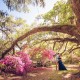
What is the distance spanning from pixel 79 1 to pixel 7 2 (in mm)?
5782

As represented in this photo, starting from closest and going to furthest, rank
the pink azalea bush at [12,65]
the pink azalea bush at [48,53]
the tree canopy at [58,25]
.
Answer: the tree canopy at [58,25], the pink azalea bush at [12,65], the pink azalea bush at [48,53]

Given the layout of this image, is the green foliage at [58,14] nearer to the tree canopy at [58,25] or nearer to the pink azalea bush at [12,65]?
the tree canopy at [58,25]

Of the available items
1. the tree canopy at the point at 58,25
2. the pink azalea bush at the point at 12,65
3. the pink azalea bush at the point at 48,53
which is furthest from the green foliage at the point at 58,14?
the pink azalea bush at the point at 12,65

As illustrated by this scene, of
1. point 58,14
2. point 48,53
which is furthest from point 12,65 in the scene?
point 58,14

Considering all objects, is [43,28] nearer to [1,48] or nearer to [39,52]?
[39,52]

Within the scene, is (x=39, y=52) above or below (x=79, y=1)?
below

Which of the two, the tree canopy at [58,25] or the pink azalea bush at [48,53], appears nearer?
the tree canopy at [58,25]

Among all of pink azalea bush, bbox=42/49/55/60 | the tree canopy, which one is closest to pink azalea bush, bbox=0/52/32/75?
the tree canopy

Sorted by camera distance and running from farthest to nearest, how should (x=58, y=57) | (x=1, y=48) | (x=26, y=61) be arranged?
(x=1, y=48), (x=58, y=57), (x=26, y=61)

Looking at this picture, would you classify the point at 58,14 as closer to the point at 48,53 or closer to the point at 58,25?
the point at 48,53

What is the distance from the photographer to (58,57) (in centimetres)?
1559

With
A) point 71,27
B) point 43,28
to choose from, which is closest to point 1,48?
point 43,28

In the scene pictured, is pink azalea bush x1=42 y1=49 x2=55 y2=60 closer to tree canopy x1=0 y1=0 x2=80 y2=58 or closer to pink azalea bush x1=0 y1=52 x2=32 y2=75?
tree canopy x1=0 y1=0 x2=80 y2=58

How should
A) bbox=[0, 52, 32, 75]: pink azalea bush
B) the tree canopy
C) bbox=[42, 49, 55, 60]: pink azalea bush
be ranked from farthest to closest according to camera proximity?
bbox=[42, 49, 55, 60]: pink azalea bush
bbox=[0, 52, 32, 75]: pink azalea bush
the tree canopy
